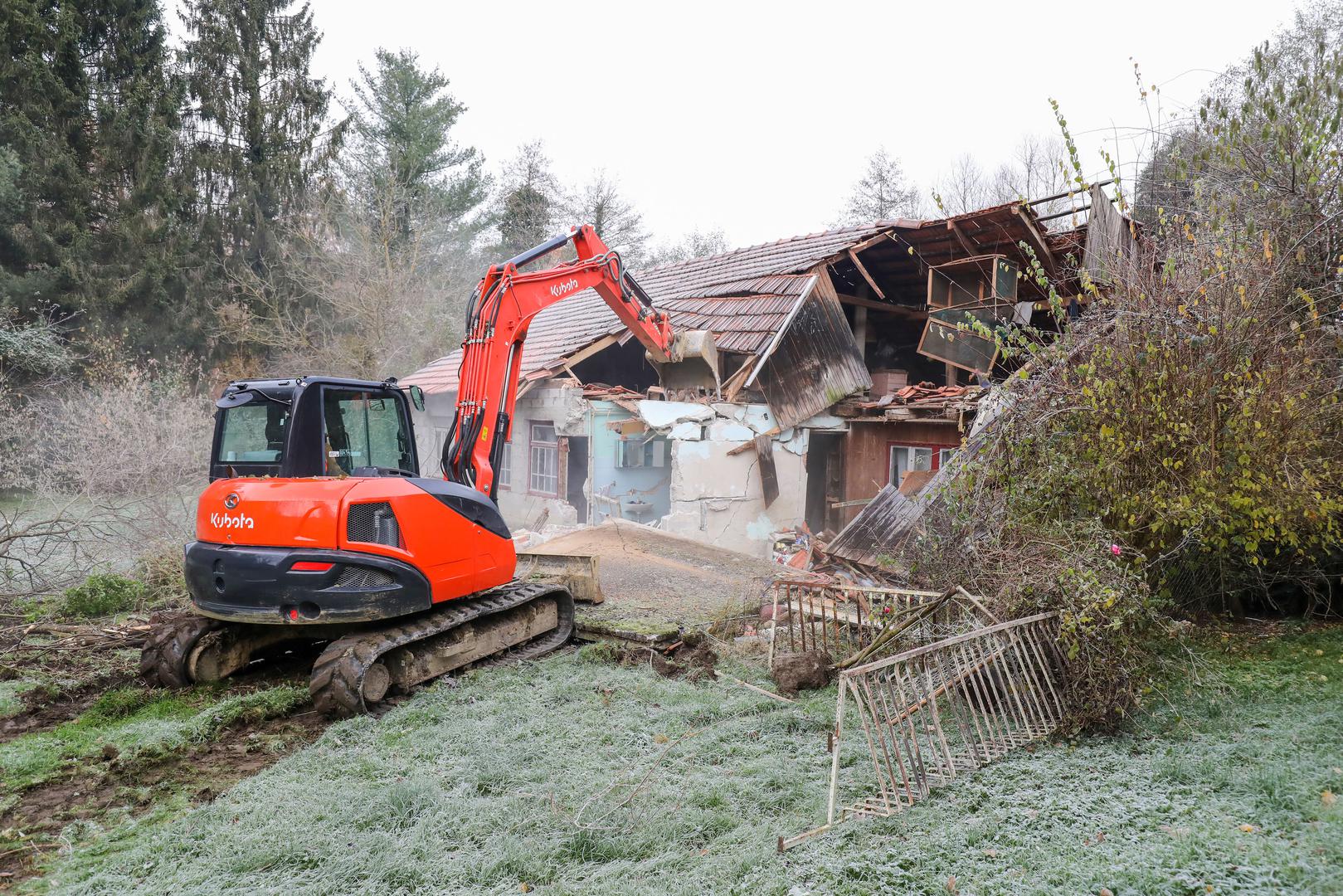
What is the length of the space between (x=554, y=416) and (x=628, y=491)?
1926 millimetres

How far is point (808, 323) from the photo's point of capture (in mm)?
13523

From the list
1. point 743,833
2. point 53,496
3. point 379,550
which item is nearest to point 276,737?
point 379,550

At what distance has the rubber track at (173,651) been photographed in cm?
619

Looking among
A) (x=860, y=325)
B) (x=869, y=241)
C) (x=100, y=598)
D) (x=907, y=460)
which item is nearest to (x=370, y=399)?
(x=100, y=598)

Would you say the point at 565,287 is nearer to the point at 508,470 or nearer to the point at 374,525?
the point at 374,525

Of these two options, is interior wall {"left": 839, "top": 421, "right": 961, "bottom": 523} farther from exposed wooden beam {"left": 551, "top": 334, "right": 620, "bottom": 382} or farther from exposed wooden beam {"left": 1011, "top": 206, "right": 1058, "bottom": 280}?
exposed wooden beam {"left": 551, "top": 334, "right": 620, "bottom": 382}

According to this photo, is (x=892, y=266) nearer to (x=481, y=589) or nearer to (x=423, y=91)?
(x=481, y=589)

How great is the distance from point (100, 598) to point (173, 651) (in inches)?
137

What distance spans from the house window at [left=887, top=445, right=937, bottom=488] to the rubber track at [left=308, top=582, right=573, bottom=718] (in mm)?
7668

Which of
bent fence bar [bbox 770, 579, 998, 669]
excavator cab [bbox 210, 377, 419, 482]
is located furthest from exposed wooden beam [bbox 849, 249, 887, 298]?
excavator cab [bbox 210, 377, 419, 482]

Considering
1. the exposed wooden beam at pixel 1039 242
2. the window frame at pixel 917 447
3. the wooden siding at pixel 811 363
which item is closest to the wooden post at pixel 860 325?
the wooden siding at pixel 811 363

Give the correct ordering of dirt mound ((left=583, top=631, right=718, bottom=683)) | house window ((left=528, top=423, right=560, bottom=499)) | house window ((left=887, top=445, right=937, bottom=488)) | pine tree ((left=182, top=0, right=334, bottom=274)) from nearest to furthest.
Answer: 1. dirt mound ((left=583, top=631, right=718, bottom=683))
2. house window ((left=887, top=445, right=937, bottom=488))
3. house window ((left=528, top=423, right=560, bottom=499))
4. pine tree ((left=182, top=0, right=334, bottom=274))

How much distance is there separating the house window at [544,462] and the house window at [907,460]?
19.8 feet

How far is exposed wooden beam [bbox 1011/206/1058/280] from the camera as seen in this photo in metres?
10.6
